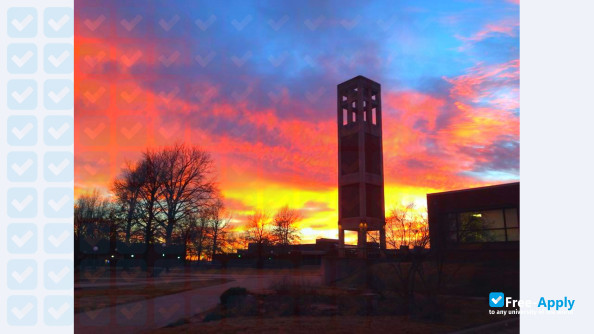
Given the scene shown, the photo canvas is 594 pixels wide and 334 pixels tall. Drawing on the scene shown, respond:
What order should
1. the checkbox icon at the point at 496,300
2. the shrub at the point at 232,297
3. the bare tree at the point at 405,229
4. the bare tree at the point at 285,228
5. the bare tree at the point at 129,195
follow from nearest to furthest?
the checkbox icon at the point at 496,300 → the shrub at the point at 232,297 → the bare tree at the point at 405,229 → the bare tree at the point at 129,195 → the bare tree at the point at 285,228

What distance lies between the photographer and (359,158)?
5497 cm

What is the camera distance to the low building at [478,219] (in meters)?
27.8

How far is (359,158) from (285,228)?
33.0 m

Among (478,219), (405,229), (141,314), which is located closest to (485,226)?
(478,219)

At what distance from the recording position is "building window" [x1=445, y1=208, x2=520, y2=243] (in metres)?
27.9

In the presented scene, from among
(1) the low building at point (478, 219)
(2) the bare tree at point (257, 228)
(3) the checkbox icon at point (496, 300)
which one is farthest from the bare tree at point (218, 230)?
(3) the checkbox icon at point (496, 300)

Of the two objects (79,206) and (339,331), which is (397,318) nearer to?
(339,331)

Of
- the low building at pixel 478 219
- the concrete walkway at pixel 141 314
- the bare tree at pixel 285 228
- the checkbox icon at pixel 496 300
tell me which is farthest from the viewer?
the bare tree at pixel 285 228

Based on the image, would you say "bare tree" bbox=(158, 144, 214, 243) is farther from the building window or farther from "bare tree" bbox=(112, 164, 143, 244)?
the building window

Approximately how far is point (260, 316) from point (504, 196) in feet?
70.6

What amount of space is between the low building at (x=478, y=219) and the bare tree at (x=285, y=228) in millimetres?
52612

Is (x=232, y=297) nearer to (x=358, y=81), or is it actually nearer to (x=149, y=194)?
(x=149, y=194)

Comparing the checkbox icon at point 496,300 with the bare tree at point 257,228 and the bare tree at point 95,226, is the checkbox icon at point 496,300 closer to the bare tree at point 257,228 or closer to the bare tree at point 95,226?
the bare tree at point 95,226
